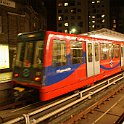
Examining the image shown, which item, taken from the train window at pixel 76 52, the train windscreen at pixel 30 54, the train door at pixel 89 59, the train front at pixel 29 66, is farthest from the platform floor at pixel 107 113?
the train windscreen at pixel 30 54

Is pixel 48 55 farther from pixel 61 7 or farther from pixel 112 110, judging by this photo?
pixel 61 7

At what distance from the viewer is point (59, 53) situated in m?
8.46

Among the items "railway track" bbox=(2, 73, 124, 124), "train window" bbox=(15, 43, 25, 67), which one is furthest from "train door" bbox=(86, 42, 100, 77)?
"train window" bbox=(15, 43, 25, 67)

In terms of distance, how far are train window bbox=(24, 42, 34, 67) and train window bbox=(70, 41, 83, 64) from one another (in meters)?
1.81

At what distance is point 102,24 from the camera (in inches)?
2911

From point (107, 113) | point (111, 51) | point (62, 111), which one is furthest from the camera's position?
point (111, 51)

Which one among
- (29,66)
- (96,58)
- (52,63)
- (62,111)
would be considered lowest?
(62,111)

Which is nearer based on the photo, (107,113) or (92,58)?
(107,113)

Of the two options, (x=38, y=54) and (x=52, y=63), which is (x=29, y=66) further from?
(x=52, y=63)

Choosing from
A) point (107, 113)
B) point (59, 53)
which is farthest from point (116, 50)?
point (107, 113)

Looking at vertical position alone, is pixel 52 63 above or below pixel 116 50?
below

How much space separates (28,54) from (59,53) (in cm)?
129

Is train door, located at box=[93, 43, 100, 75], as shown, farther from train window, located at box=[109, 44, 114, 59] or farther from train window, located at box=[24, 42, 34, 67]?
train window, located at box=[24, 42, 34, 67]

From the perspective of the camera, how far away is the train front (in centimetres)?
807
